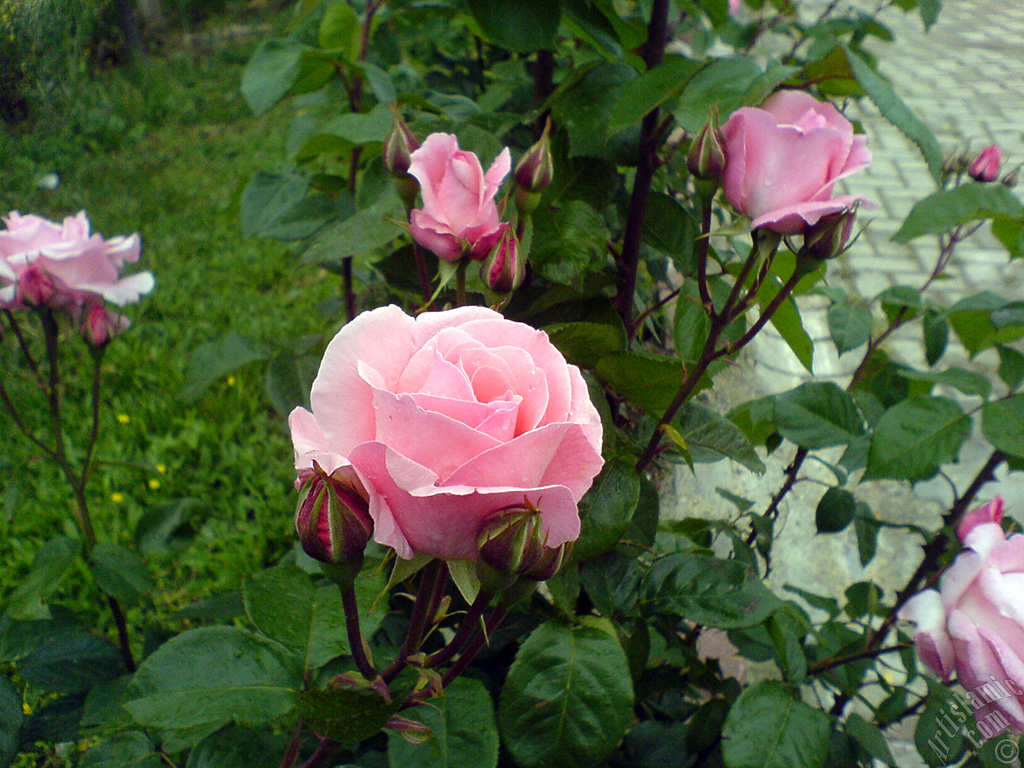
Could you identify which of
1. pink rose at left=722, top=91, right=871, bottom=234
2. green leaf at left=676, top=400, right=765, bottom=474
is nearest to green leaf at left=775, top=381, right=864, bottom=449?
green leaf at left=676, top=400, right=765, bottom=474

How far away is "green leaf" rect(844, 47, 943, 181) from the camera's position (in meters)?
0.76

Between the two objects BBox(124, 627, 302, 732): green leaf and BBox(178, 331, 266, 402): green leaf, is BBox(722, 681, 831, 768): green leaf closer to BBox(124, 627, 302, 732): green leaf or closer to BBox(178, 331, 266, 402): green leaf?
BBox(124, 627, 302, 732): green leaf

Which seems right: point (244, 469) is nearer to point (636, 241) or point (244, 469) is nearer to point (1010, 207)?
point (636, 241)

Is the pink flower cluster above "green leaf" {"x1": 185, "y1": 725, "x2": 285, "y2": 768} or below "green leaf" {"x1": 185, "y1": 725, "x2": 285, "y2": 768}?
above

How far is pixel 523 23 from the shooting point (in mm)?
936

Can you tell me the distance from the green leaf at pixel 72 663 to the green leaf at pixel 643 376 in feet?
2.95

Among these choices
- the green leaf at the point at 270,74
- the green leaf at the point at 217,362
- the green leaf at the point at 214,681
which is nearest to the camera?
the green leaf at the point at 214,681

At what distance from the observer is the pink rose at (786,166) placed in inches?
25.6

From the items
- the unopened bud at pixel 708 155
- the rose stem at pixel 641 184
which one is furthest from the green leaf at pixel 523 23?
the unopened bud at pixel 708 155

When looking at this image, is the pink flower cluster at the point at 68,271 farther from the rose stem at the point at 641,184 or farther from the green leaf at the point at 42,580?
the rose stem at the point at 641,184

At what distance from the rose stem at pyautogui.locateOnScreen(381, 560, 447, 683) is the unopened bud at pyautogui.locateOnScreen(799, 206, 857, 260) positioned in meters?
0.45

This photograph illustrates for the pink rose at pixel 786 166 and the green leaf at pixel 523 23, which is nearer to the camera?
the pink rose at pixel 786 166

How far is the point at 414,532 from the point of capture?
0.47 meters

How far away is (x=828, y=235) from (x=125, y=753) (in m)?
0.96
